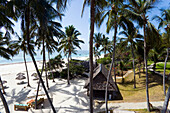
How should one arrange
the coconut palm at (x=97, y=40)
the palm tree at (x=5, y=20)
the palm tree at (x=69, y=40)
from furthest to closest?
the coconut palm at (x=97, y=40) → the palm tree at (x=69, y=40) → the palm tree at (x=5, y=20)

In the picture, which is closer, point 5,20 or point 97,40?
point 5,20

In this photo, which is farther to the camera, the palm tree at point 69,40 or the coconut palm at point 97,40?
the coconut palm at point 97,40

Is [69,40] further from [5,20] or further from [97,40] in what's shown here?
[97,40]

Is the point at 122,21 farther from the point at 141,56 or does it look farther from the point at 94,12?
the point at 141,56

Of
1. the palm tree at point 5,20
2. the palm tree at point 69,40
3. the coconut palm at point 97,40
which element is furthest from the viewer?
the coconut palm at point 97,40

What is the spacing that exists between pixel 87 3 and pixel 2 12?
6.47 m

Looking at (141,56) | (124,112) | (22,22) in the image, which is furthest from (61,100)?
(141,56)

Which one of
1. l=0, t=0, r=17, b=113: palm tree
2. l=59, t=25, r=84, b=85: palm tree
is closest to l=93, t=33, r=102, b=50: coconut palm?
l=59, t=25, r=84, b=85: palm tree

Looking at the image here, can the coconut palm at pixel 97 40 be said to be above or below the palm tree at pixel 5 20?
above

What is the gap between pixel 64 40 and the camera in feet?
53.7

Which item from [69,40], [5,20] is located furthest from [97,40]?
[5,20]

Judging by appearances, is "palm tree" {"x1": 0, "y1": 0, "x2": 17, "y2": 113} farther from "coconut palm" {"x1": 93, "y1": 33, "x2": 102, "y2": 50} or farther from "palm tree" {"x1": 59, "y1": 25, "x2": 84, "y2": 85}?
"coconut palm" {"x1": 93, "y1": 33, "x2": 102, "y2": 50}

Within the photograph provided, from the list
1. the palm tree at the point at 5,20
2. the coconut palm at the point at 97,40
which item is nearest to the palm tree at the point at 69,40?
the palm tree at the point at 5,20

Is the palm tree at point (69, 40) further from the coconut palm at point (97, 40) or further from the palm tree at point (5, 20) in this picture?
the coconut palm at point (97, 40)
